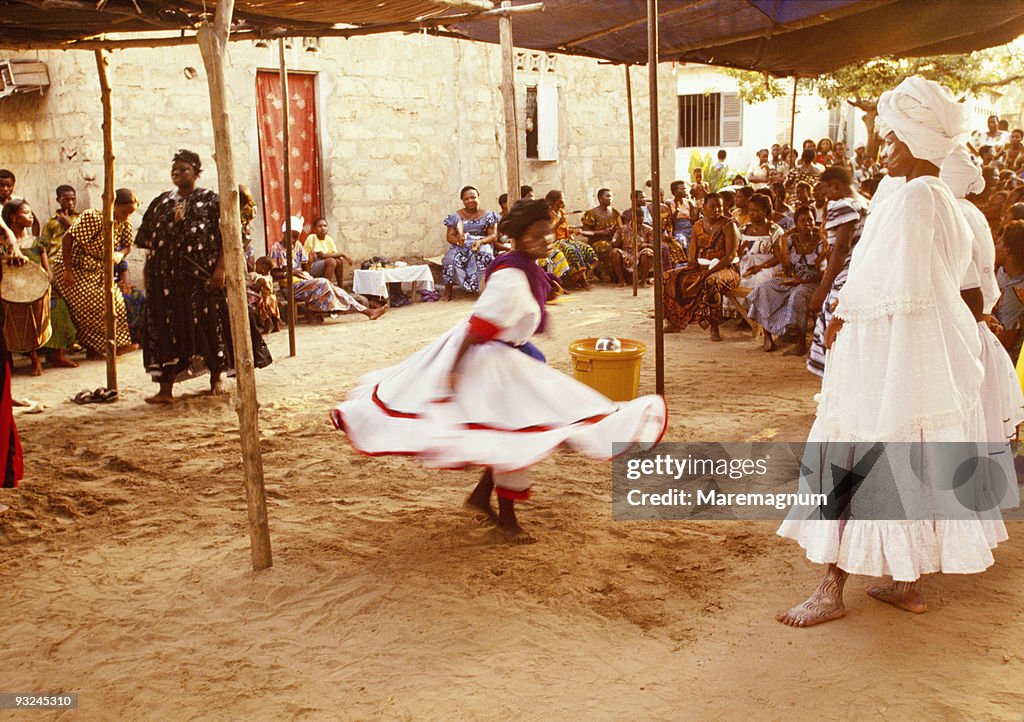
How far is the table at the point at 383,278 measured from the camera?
36.8 ft

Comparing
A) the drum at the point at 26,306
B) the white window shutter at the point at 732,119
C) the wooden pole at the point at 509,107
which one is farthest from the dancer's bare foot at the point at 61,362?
the white window shutter at the point at 732,119

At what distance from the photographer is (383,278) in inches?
444

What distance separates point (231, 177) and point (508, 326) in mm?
1224

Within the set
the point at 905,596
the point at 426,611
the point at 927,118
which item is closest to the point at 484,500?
the point at 426,611

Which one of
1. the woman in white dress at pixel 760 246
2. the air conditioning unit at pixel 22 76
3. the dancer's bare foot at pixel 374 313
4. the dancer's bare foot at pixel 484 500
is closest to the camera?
the dancer's bare foot at pixel 484 500

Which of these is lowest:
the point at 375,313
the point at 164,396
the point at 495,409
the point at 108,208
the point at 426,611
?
the point at 426,611

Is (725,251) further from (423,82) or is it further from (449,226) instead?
(423,82)

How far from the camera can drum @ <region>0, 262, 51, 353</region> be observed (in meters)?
6.71

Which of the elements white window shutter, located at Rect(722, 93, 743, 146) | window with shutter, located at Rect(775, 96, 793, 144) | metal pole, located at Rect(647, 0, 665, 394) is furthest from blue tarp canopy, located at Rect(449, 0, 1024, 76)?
white window shutter, located at Rect(722, 93, 743, 146)

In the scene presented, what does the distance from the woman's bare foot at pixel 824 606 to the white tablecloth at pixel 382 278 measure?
28.5ft

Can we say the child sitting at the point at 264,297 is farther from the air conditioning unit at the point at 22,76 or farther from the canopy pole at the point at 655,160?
the canopy pole at the point at 655,160

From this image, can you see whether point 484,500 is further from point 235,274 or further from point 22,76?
point 22,76

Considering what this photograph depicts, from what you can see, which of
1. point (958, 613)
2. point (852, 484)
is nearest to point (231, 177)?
point (852, 484)

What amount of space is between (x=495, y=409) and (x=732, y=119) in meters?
23.8
